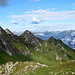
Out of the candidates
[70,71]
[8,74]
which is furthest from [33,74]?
[8,74]

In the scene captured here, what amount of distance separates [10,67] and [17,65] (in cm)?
1081

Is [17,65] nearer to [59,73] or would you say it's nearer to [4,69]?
[4,69]

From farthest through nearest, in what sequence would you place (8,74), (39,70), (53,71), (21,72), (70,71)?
(8,74)
(21,72)
(39,70)
(53,71)
(70,71)

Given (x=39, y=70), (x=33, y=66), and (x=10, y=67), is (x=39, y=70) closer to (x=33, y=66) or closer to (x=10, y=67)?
(x=33, y=66)

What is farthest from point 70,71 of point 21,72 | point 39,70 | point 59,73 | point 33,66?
point 21,72

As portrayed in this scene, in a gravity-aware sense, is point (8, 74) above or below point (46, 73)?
below

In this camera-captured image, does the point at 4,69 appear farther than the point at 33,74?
Yes

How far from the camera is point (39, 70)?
446ft

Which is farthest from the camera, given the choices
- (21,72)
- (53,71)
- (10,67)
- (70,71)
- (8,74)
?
(10,67)

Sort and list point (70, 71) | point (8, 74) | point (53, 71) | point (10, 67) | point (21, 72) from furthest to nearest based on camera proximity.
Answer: point (10, 67) < point (8, 74) < point (21, 72) < point (53, 71) < point (70, 71)

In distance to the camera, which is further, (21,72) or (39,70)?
(21,72)

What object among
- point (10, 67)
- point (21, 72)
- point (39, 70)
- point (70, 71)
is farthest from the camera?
point (10, 67)

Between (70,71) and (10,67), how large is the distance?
84.7 metres

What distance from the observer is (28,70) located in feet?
471
